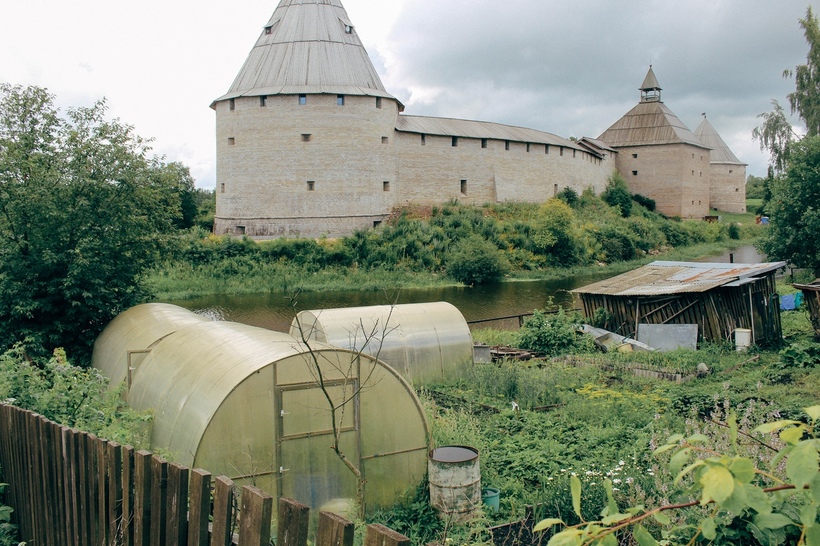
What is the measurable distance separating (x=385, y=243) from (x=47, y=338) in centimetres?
2179

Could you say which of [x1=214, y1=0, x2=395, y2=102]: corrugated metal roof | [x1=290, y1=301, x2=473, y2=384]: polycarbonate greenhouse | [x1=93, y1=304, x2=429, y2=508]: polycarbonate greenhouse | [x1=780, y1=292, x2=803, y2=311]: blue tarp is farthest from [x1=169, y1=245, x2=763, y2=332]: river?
[x1=93, y1=304, x2=429, y2=508]: polycarbonate greenhouse

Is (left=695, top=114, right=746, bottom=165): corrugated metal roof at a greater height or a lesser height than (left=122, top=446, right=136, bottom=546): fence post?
greater

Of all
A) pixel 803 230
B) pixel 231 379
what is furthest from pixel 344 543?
pixel 803 230

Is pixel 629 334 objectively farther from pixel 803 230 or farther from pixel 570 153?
pixel 570 153

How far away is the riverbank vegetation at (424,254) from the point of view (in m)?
27.9

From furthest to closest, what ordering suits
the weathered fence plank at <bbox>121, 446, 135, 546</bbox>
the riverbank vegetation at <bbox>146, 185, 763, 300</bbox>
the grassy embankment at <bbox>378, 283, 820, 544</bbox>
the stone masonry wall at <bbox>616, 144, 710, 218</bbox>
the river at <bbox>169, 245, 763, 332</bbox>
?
the stone masonry wall at <bbox>616, 144, 710, 218</bbox> → the riverbank vegetation at <bbox>146, 185, 763, 300</bbox> → the river at <bbox>169, 245, 763, 332</bbox> → the grassy embankment at <bbox>378, 283, 820, 544</bbox> → the weathered fence plank at <bbox>121, 446, 135, 546</bbox>

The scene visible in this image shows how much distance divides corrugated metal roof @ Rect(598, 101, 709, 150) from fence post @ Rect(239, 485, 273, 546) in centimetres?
5121

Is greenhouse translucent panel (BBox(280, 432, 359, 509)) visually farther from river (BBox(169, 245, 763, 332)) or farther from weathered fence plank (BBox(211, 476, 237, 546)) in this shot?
river (BBox(169, 245, 763, 332))

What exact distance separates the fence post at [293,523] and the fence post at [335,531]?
0.30 ft

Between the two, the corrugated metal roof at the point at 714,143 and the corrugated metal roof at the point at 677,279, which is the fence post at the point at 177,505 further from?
the corrugated metal roof at the point at 714,143

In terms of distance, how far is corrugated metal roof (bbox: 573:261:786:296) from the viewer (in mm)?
13234

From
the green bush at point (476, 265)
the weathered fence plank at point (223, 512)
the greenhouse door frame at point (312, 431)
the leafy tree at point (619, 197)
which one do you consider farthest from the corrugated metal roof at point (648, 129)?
the weathered fence plank at point (223, 512)

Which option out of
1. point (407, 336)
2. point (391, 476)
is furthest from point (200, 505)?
point (407, 336)

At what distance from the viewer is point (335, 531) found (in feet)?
6.92
